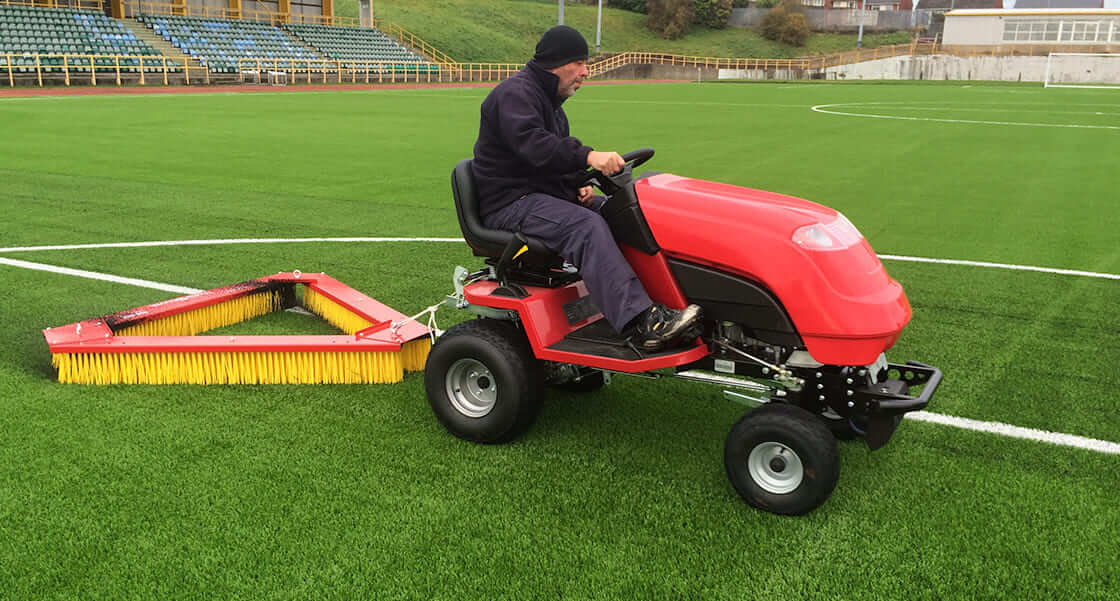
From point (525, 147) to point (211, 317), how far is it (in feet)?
7.61

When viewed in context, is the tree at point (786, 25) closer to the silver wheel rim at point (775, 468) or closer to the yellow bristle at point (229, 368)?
the yellow bristle at point (229, 368)

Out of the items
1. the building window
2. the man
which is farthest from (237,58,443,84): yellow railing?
the building window

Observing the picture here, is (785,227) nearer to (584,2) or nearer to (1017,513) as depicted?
(1017,513)

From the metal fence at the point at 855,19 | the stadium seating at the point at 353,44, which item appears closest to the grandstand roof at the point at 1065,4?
the metal fence at the point at 855,19

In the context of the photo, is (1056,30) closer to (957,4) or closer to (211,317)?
(957,4)

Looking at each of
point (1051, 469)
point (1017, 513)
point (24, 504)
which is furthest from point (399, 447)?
point (1051, 469)

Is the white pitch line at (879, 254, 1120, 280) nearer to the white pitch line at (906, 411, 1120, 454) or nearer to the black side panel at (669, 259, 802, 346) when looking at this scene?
the white pitch line at (906, 411, 1120, 454)

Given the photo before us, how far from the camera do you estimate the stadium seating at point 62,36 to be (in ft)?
101

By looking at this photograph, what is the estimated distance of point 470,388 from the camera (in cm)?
349

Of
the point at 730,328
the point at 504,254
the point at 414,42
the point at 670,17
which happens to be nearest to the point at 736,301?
the point at 730,328

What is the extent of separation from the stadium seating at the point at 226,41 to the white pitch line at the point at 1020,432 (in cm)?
3562

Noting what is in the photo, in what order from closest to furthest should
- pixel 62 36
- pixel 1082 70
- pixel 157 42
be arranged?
1. pixel 62 36
2. pixel 157 42
3. pixel 1082 70

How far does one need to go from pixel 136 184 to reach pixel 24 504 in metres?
7.32

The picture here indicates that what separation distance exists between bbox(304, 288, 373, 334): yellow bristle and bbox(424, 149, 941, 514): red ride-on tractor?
1.12 metres
